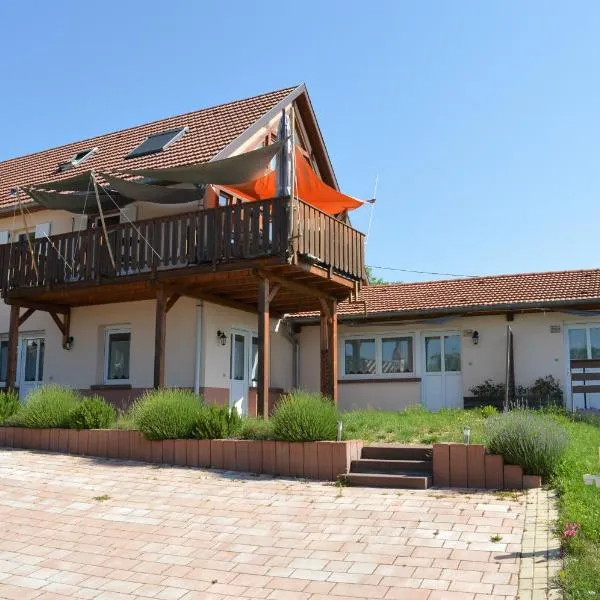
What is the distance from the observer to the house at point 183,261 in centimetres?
1449

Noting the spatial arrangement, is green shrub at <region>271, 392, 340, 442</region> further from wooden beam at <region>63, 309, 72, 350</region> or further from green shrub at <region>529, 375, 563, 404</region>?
wooden beam at <region>63, 309, 72, 350</region>

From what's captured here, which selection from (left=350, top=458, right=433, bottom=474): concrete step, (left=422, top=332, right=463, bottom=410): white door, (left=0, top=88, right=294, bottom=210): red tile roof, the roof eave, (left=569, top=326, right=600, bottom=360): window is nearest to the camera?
(left=350, top=458, right=433, bottom=474): concrete step

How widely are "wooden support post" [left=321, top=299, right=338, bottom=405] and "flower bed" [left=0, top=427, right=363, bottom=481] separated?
5908 mm

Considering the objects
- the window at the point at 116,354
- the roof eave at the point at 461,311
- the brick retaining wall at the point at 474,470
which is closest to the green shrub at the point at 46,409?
the window at the point at 116,354

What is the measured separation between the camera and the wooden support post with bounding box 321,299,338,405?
17.0 metres

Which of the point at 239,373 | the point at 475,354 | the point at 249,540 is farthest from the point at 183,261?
the point at 249,540

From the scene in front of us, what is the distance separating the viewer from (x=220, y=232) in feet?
48.1

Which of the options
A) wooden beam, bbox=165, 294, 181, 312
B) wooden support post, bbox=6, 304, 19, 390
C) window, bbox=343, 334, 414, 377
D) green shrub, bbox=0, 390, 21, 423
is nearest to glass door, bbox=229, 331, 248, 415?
wooden beam, bbox=165, 294, 181, 312

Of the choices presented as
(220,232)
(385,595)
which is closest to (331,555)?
(385,595)

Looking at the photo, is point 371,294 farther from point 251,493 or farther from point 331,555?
point 331,555

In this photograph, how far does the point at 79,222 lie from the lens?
18.5m

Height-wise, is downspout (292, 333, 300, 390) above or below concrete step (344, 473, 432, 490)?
above

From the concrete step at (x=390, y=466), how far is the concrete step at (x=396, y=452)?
20 cm

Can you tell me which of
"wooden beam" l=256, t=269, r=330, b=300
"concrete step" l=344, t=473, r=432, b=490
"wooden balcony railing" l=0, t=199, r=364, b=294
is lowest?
"concrete step" l=344, t=473, r=432, b=490
